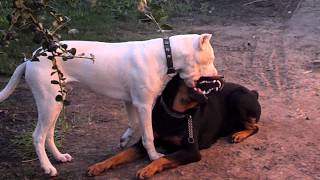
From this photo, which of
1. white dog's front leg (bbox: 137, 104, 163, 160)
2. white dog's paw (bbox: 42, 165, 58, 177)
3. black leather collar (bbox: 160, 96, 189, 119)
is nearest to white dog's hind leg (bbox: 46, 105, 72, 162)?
white dog's paw (bbox: 42, 165, 58, 177)

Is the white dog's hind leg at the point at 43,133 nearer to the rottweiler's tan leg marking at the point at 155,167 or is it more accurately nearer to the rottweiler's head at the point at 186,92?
the rottweiler's tan leg marking at the point at 155,167

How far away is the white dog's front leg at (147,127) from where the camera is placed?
4512 millimetres

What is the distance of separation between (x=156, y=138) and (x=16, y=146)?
4.06 feet

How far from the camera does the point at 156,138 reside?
4.93 m

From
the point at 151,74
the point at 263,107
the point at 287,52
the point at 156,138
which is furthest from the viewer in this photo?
the point at 287,52

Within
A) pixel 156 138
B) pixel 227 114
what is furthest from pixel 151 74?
pixel 227 114

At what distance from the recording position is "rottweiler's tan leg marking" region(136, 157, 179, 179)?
446 cm

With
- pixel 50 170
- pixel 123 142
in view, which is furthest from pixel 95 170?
pixel 123 142

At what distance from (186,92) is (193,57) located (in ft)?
1.18

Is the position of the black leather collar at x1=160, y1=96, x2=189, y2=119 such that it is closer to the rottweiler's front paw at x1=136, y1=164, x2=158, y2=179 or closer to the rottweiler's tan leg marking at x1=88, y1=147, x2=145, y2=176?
the rottweiler's tan leg marking at x1=88, y1=147, x2=145, y2=176

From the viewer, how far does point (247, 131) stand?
5352 millimetres

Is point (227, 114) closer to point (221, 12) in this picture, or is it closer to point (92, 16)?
point (92, 16)

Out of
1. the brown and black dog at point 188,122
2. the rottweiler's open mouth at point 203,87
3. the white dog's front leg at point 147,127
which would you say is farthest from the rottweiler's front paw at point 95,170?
the rottweiler's open mouth at point 203,87

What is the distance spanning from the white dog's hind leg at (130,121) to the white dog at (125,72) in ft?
1.06
